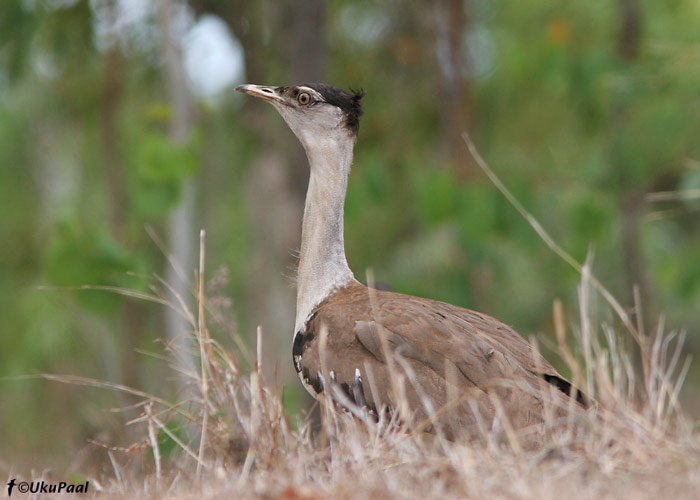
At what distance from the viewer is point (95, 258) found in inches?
270

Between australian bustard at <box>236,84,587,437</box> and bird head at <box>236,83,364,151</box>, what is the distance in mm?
72

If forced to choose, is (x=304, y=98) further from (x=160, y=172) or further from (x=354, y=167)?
(x=354, y=167)

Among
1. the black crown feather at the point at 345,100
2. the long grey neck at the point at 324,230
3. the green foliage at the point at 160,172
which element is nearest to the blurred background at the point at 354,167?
the green foliage at the point at 160,172

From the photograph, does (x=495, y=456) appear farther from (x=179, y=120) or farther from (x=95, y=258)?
(x=179, y=120)

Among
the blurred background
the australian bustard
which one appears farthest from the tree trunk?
the australian bustard

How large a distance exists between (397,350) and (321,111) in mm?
1425

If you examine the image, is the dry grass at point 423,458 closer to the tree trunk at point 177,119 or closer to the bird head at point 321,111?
the bird head at point 321,111

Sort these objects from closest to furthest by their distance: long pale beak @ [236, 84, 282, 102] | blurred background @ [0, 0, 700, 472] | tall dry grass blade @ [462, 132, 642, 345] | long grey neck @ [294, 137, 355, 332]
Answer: tall dry grass blade @ [462, 132, 642, 345] → long grey neck @ [294, 137, 355, 332] → long pale beak @ [236, 84, 282, 102] → blurred background @ [0, 0, 700, 472]

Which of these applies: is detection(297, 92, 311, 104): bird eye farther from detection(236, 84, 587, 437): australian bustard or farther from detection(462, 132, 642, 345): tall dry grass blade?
detection(462, 132, 642, 345): tall dry grass blade

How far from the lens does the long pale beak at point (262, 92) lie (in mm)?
4773

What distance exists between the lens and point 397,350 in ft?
13.1

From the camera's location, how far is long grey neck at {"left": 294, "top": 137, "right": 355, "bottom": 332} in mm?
4598

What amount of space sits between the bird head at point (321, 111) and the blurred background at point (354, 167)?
2.38ft

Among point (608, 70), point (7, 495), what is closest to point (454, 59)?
point (608, 70)
